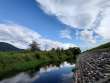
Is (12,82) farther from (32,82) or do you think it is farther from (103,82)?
(103,82)

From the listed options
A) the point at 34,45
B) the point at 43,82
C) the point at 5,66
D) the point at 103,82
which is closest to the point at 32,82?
the point at 43,82

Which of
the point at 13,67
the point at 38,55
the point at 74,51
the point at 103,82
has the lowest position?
the point at 103,82

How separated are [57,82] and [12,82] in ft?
25.4

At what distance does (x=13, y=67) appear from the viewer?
5675 centimetres

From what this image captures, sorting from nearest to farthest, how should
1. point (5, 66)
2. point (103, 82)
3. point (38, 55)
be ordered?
1. point (103, 82)
2. point (5, 66)
3. point (38, 55)

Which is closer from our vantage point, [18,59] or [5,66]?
[5,66]

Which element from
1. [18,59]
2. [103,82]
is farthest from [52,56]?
[103,82]

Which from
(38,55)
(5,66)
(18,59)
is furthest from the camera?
(38,55)

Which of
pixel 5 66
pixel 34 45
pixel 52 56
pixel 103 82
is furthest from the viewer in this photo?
pixel 34 45

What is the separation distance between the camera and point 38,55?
9456cm

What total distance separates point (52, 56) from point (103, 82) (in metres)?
102

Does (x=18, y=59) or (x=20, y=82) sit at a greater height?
(x=18, y=59)

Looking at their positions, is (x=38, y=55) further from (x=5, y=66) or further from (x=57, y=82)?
(x=57, y=82)

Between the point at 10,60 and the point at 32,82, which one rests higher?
the point at 10,60
